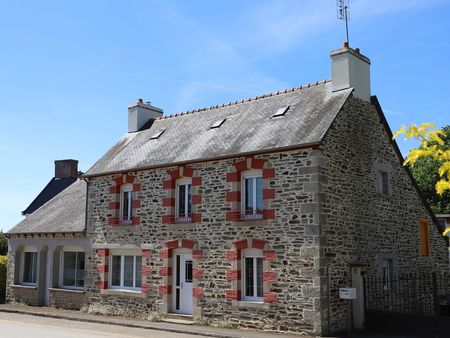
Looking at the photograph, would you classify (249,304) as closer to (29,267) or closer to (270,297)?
(270,297)

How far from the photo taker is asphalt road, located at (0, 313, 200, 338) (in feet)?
40.9

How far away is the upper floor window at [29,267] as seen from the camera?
20703 millimetres

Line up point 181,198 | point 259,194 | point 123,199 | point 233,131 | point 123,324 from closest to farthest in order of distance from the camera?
1. point 259,194
2. point 123,324
3. point 181,198
4. point 233,131
5. point 123,199

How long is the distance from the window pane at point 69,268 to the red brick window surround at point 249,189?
7.96m

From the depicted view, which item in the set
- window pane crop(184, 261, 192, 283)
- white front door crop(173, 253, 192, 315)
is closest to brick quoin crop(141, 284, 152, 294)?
white front door crop(173, 253, 192, 315)

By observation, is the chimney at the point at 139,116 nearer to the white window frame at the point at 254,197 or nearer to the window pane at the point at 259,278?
the white window frame at the point at 254,197

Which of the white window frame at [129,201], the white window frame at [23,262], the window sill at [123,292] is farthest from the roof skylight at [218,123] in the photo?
the white window frame at [23,262]

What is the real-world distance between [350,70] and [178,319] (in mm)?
9140

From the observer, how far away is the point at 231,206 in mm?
14422

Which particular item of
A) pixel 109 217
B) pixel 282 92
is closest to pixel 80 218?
pixel 109 217

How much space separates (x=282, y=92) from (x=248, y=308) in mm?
7547

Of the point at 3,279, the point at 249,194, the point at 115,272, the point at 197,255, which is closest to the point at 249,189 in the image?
the point at 249,194

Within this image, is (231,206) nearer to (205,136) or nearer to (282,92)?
(205,136)

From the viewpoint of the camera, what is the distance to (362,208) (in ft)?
48.7
